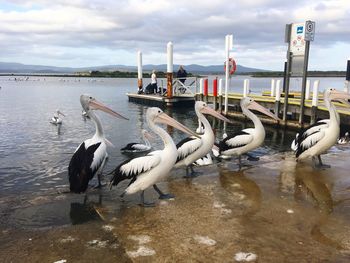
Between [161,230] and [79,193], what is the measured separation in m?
1.75

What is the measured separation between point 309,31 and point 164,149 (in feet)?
30.4

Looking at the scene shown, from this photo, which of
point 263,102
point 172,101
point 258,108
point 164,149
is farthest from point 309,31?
point 172,101

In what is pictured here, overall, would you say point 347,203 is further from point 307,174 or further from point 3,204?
point 3,204

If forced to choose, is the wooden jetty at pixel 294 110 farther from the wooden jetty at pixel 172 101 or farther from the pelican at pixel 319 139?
the pelican at pixel 319 139

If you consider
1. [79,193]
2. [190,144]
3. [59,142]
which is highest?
[190,144]

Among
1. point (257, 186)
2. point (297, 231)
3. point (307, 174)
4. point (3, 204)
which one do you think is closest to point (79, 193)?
point (3, 204)

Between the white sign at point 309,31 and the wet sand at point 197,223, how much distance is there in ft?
24.8

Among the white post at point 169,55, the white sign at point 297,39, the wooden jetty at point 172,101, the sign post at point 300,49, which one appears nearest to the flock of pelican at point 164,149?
the sign post at point 300,49

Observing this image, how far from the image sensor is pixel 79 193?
193 inches

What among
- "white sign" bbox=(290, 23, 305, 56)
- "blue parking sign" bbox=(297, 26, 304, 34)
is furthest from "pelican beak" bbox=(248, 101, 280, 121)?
"blue parking sign" bbox=(297, 26, 304, 34)

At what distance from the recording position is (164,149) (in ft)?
14.9

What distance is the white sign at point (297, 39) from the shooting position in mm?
12102

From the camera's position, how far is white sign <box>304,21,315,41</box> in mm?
11797

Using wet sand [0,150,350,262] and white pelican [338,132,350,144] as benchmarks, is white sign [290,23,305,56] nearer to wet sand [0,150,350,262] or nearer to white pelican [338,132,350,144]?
white pelican [338,132,350,144]
